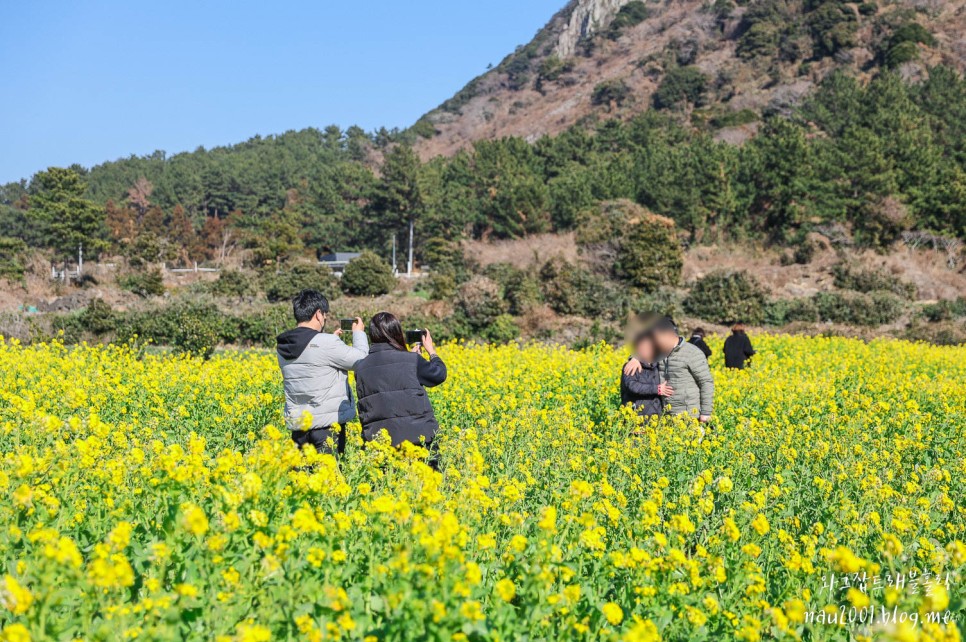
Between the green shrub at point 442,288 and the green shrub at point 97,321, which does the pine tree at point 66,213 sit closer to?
the green shrub at point 442,288

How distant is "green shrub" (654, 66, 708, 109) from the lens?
73.2m

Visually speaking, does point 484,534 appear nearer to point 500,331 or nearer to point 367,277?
point 500,331

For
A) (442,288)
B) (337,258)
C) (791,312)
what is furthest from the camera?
(337,258)

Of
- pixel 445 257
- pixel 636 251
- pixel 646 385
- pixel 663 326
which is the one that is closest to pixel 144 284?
pixel 445 257

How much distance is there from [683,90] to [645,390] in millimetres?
74514

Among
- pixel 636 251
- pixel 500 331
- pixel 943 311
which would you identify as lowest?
pixel 500 331

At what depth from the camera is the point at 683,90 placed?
241 feet

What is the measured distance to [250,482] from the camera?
2.77 meters

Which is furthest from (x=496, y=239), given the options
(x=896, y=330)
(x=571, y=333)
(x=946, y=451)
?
(x=946, y=451)

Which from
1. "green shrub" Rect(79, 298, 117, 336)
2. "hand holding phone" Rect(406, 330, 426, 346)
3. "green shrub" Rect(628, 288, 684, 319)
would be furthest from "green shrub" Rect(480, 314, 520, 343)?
"hand holding phone" Rect(406, 330, 426, 346)

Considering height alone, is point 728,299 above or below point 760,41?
below

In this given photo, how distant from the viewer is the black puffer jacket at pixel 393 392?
462cm

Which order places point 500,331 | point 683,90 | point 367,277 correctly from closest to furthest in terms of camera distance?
1. point 500,331
2. point 367,277
3. point 683,90

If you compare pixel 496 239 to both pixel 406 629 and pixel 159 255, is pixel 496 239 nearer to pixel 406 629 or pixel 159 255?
pixel 159 255
